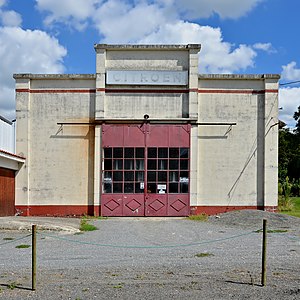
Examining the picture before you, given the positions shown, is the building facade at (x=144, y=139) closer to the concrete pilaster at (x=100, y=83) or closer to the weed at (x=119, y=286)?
the concrete pilaster at (x=100, y=83)

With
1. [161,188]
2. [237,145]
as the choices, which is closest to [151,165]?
[161,188]

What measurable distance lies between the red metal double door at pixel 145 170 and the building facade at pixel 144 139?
50mm

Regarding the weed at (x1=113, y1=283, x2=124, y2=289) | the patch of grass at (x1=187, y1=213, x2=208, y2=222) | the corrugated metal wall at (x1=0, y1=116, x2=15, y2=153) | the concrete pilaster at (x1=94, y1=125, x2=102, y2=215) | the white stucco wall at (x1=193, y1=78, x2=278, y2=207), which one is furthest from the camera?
the corrugated metal wall at (x1=0, y1=116, x2=15, y2=153)

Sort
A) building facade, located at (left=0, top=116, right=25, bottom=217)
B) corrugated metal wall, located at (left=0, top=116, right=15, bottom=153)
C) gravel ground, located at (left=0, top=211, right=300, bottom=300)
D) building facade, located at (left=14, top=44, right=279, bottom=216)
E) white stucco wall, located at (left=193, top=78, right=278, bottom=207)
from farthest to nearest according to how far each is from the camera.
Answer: corrugated metal wall, located at (left=0, top=116, right=15, bottom=153) < white stucco wall, located at (left=193, top=78, right=278, bottom=207) < building facade, located at (left=14, top=44, right=279, bottom=216) < building facade, located at (left=0, top=116, right=25, bottom=217) < gravel ground, located at (left=0, top=211, right=300, bottom=300)

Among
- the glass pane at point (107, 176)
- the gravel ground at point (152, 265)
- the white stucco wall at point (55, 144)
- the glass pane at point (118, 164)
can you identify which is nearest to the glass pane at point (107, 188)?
the glass pane at point (107, 176)

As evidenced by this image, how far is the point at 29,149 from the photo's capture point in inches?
946

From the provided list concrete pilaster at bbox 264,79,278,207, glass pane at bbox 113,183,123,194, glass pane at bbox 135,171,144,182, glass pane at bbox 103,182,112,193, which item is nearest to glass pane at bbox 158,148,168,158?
glass pane at bbox 135,171,144,182

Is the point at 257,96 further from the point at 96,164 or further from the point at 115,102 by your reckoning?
the point at 96,164

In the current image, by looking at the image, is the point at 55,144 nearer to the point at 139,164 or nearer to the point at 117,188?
the point at 117,188

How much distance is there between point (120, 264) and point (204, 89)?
15.1 meters

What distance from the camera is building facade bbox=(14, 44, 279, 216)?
23.8 m

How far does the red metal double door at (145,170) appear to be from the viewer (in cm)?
2375

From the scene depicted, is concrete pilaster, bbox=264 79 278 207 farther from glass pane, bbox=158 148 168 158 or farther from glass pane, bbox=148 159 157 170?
glass pane, bbox=148 159 157 170

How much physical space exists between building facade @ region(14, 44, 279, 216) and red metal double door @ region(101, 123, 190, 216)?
50 mm
